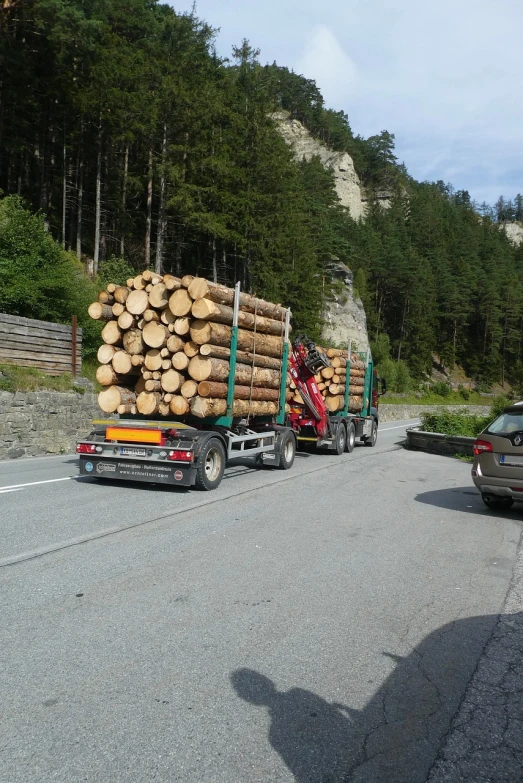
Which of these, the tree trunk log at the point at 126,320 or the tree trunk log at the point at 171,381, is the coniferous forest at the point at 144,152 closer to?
the tree trunk log at the point at 126,320

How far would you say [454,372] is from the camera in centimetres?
8862

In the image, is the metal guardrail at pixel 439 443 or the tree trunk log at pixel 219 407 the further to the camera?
the metal guardrail at pixel 439 443

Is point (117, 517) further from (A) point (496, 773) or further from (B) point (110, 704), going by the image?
(A) point (496, 773)

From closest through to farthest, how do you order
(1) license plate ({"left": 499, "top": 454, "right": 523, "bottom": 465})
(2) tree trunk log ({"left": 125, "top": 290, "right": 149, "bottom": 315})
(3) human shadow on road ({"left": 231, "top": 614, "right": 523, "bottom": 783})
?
(3) human shadow on road ({"left": 231, "top": 614, "right": 523, "bottom": 783}) < (1) license plate ({"left": 499, "top": 454, "right": 523, "bottom": 465}) < (2) tree trunk log ({"left": 125, "top": 290, "right": 149, "bottom": 315})

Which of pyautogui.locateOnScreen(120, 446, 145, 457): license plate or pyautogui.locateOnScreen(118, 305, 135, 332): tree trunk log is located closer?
pyautogui.locateOnScreen(120, 446, 145, 457): license plate

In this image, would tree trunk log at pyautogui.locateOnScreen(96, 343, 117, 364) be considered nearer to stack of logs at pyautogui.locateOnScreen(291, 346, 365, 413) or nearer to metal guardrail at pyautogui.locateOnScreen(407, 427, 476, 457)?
stack of logs at pyautogui.locateOnScreen(291, 346, 365, 413)

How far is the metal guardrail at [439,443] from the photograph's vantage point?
19.3 m

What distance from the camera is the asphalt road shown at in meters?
2.93

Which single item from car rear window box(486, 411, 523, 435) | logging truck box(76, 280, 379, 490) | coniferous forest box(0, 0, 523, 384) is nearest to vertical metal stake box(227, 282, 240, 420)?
logging truck box(76, 280, 379, 490)

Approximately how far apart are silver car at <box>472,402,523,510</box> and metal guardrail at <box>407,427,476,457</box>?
9905 mm

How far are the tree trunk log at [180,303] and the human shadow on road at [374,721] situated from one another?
24.3ft

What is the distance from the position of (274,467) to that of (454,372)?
260 feet

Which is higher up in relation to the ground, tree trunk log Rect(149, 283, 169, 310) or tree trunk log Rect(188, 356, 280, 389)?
tree trunk log Rect(149, 283, 169, 310)

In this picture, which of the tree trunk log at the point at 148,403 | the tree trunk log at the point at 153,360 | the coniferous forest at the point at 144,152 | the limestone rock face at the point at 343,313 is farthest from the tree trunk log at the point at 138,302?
the limestone rock face at the point at 343,313
